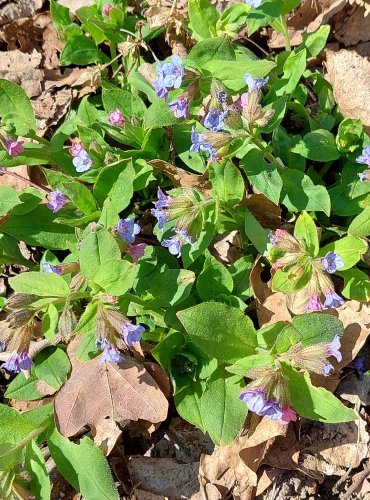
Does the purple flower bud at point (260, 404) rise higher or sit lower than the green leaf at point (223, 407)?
higher

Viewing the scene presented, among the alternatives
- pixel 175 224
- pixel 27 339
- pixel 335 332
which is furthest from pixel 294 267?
pixel 27 339

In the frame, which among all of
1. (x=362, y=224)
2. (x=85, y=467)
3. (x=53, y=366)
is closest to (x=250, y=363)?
(x=362, y=224)

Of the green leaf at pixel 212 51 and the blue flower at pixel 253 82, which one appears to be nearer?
the blue flower at pixel 253 82

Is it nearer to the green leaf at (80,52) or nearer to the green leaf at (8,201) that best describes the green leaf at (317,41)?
the green leaf at (80,52)

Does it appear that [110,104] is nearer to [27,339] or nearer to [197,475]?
[27,339]

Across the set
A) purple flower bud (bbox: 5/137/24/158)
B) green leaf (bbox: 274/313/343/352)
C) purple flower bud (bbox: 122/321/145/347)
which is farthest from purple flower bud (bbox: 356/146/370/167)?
purple flower bud (bbox: 5/137/24/158)

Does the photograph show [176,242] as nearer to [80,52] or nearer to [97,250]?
[97,250]

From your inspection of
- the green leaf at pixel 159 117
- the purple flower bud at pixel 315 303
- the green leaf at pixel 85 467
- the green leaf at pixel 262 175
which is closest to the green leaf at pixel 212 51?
the green leaf at pixel 159 117
